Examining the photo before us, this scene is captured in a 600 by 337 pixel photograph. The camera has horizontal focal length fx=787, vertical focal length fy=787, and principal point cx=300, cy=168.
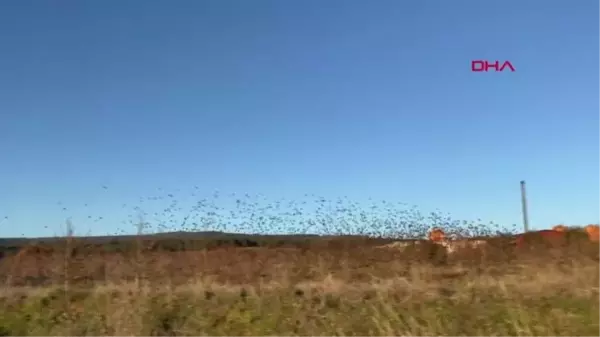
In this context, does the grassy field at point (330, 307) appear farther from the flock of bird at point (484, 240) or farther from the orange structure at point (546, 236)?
the orange structure at point (546, 236)

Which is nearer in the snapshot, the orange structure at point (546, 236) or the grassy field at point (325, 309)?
the grassy field at point (325, 309)

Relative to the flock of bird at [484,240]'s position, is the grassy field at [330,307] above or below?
below

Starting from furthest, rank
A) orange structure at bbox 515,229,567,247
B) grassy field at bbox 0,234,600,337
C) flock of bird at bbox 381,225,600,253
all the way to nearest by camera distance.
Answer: orange structure at bbox 515,229,567,247, flock of bird at bbox 381,225,600,253, grassy field at bbox 0,234,600,337

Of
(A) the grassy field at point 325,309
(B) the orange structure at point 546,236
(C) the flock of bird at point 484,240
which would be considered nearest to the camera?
(A) the grassy field at point 325,309

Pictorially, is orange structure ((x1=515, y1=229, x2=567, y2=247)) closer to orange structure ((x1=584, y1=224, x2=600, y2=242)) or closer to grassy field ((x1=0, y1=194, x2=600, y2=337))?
orange structure ((x1=584, y1=224, x2=600, y2=242))

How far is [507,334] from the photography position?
8.50 meters

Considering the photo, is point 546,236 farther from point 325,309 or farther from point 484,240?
point 325,309

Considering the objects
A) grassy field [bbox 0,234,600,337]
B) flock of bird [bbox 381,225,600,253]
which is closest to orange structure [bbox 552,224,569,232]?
flock of bird [bbox 381,225,600,253]

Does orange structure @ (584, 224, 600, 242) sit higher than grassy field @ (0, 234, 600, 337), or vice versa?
orange structure @ (584, 224, 600, 242)

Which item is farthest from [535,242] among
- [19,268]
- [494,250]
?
[19,268]

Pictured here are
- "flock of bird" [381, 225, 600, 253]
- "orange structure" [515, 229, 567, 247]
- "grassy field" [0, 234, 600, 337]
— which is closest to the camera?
"grassy field" [0, 234, 600, 337]

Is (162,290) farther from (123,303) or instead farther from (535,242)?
(535,242)

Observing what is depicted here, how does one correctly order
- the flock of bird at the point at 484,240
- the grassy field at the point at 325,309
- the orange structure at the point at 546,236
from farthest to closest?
the orange structure at the point at 546,236, the flock of bird at the point at 484,240, the grassy field at the point at 325,309

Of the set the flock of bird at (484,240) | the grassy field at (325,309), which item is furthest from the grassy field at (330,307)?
the flock of bird at (484,240)
